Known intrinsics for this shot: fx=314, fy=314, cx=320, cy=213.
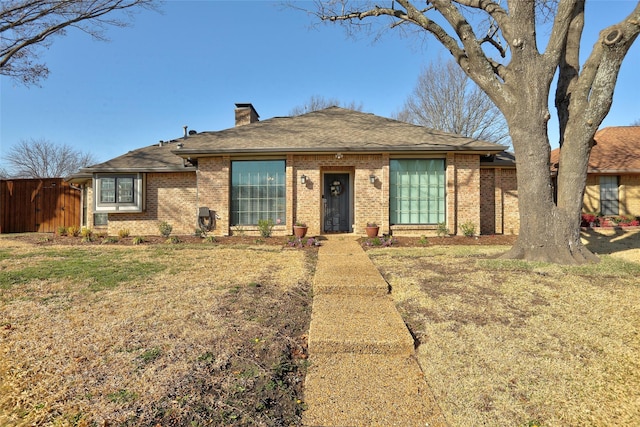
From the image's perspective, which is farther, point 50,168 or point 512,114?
point 50,168

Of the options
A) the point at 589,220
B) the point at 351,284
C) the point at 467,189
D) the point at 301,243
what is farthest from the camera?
the point at 589,220

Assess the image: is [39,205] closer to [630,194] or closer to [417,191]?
[417,191]

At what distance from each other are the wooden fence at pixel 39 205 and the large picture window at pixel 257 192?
29.9 feet

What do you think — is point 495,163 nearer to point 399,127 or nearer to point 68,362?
point 399,127

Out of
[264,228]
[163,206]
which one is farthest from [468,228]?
[163,206]

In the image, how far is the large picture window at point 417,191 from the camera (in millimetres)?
10430

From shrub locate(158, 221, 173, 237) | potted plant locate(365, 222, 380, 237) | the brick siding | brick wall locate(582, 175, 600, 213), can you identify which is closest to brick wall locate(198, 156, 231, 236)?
the brick siding

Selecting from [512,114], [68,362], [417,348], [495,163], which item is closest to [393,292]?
[417,348]

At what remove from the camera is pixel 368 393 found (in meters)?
2.29

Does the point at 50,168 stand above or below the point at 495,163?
above

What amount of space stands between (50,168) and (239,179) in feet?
111

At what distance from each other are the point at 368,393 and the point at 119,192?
11990 millimetres

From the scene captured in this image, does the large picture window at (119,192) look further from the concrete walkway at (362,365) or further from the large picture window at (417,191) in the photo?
the concrete walkway at (362,365)

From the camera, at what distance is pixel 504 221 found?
11023mm
